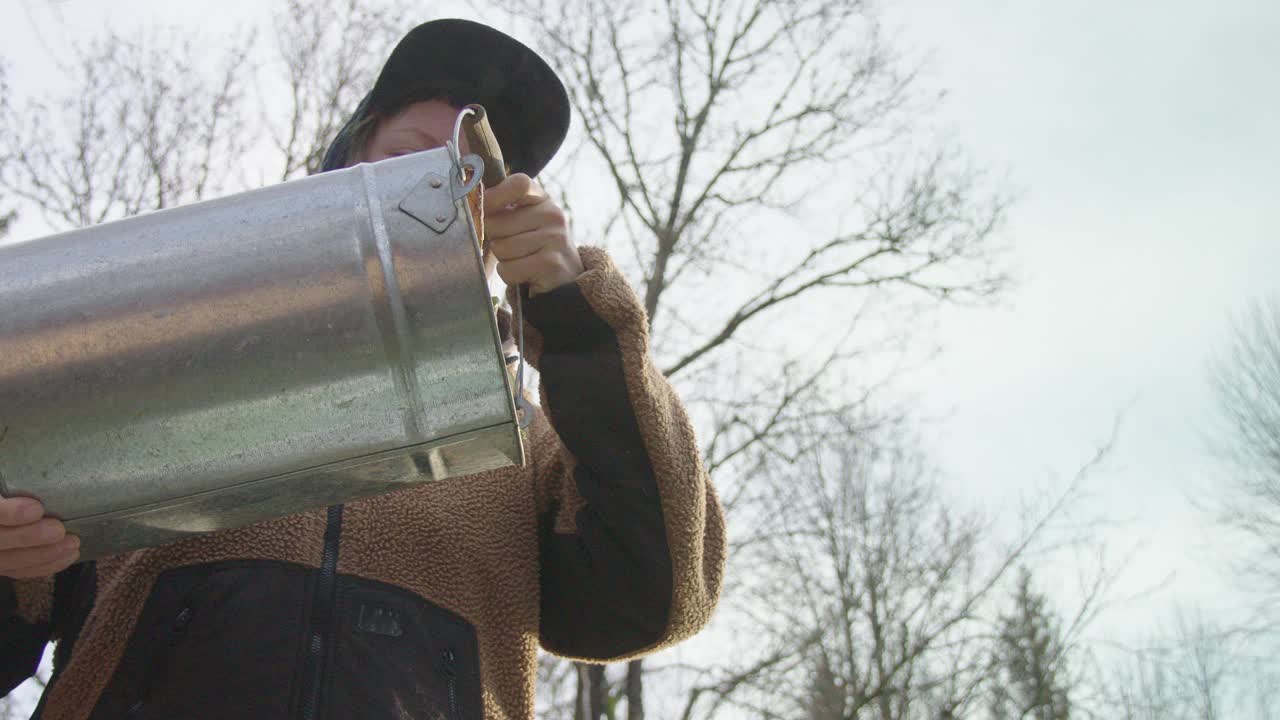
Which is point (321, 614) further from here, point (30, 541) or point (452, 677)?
point (30, 541)

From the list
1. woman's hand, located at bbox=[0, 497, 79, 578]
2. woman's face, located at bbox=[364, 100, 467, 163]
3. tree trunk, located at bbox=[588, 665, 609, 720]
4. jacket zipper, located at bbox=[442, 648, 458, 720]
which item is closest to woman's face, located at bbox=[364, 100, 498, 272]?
woman's face, located at bbox=[364, 100, 467, 163]

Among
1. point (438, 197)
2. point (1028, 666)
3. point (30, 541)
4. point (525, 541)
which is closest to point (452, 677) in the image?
point (525, 541)

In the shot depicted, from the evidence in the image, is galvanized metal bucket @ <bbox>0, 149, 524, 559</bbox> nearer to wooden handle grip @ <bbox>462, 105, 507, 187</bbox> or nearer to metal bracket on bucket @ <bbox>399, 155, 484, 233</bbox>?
metal bracket on bucket @ <bbox>399, 155, 484, 233</bbox>

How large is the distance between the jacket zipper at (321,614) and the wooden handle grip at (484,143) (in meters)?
0.49

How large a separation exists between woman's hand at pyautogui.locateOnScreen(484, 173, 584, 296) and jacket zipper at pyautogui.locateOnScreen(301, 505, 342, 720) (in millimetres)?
404

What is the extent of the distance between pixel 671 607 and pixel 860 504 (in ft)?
42.9

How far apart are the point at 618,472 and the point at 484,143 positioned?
0.48 metres

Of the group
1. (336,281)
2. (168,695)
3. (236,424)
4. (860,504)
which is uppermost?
(860,504)

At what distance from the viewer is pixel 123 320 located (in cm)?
95

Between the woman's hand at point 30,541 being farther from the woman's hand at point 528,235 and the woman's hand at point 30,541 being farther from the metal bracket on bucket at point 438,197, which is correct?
the woman's hand at point 528,235

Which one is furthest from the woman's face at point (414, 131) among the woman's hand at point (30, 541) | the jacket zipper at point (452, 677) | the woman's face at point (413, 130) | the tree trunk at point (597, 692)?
the tree trunk at point (597, 692)

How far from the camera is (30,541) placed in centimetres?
96

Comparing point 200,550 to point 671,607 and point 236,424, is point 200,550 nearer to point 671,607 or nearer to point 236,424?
point 236,424

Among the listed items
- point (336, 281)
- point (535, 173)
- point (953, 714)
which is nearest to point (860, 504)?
point (953, 714)
